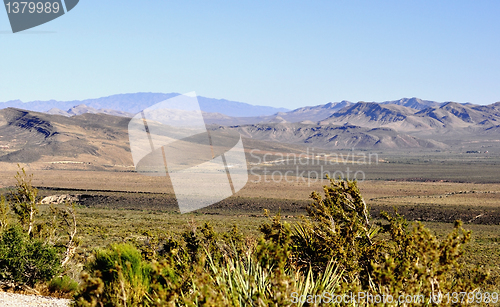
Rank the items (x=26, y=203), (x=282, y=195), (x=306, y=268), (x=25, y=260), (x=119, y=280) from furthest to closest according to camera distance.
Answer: (x=282, y=195), (x=26, y=203), (x=25, y=260), (x=306, y=268), (x=119, y=280)

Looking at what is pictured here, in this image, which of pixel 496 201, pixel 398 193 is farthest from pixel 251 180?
pixel 496 201

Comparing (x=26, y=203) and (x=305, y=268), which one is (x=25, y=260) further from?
(x=305, y=268)

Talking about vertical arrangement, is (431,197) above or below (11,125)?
below

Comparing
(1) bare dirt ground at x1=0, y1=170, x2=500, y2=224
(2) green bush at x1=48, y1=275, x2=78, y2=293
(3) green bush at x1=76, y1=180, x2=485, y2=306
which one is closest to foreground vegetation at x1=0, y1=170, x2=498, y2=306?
(3) green bush at x1=76, y1=180, x2=485, y2=306

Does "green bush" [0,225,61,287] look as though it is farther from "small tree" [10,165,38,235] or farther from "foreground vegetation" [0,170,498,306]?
"foreground vegetation" [0,170,498,306]

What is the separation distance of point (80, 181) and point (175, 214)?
32.4 m

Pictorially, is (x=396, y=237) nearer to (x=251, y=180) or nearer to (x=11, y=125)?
(x=251, y=180)

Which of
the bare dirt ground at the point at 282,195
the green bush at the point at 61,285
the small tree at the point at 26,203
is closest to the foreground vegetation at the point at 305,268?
the green bush at the point at 61,285

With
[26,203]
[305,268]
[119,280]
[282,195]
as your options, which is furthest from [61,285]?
[282,195]

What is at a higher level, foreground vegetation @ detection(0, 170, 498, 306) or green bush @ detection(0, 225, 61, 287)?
foreground vegetation @ detection(0, 170, 498, 306)

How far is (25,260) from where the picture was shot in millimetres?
9547

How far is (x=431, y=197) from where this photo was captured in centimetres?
5162

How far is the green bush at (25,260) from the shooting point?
31.0 feet

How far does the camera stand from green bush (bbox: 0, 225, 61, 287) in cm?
945
